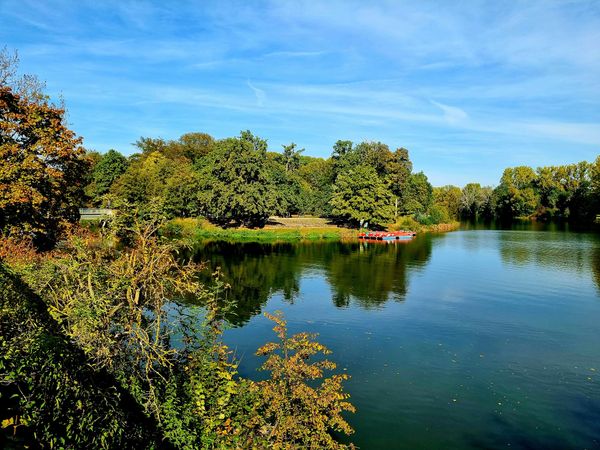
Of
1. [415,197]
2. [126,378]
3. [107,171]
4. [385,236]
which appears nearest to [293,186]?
[385,236]

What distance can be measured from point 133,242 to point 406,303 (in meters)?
23.9

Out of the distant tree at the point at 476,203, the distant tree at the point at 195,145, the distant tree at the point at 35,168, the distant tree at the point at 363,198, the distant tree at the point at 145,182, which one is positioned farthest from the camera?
the distant tree at the point at 476,203

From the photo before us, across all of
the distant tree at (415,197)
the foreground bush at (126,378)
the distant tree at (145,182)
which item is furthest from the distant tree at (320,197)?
the foreground bush at (126,378)

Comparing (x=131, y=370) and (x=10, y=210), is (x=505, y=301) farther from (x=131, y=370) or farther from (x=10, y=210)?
(x=10, y=210)

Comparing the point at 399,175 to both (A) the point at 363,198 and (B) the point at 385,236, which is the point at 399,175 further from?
(B) the point at 385,236

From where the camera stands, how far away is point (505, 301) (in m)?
33.7

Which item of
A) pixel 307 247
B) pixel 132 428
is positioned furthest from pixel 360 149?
pixel 132 428

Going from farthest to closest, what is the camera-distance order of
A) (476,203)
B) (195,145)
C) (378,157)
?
(476,203) → (195,145) → (378,157)

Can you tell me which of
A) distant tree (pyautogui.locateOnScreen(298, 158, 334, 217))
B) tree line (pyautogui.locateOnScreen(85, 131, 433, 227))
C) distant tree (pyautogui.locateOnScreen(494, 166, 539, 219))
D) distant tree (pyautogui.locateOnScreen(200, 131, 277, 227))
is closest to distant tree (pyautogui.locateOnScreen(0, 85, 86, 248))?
tree line (pyautogui.locateOnScreen(85, 131, 433, 227))

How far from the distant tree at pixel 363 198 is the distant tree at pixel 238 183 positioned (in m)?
14.7

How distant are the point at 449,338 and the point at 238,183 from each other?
55.5 m

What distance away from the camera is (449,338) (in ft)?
82.2

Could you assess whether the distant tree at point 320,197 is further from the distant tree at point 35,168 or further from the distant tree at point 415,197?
the distant tree at point 35,168

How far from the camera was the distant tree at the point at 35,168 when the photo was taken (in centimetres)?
2225
